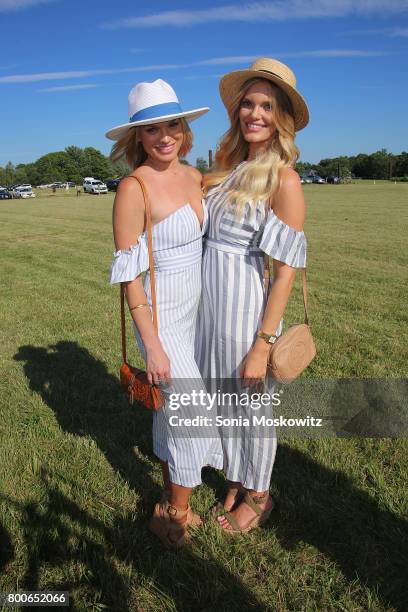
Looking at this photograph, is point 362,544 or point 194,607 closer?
point 194,607

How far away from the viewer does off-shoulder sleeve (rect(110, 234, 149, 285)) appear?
7.13 ft

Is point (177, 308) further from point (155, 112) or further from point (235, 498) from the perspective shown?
point (235, 498)

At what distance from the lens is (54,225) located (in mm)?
18500

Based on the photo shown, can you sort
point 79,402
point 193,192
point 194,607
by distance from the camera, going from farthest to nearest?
point 79,402
point 193,192
point 194,607

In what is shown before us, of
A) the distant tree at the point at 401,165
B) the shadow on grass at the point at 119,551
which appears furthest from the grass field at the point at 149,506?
the distant tree at the point at 401,165

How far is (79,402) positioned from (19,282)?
5170mm

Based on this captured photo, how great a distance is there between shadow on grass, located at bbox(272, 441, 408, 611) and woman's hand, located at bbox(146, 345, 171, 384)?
3.60 feet

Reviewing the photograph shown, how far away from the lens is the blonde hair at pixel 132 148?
7.69ft

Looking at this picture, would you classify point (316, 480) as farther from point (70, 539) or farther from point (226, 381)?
point (70, 539)

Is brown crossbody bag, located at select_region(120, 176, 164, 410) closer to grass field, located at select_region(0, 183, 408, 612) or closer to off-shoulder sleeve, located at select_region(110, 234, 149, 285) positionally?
off-shoulder sleeve, located at select_region(110, 234, 149, 285)

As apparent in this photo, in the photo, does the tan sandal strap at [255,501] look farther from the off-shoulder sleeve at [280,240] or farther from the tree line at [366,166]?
the tree line at [366,166]

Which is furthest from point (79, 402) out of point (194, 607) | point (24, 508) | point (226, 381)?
point (194, 607)

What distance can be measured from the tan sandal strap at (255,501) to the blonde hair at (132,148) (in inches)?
73.2

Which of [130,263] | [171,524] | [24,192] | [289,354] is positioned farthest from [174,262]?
[24,192]
